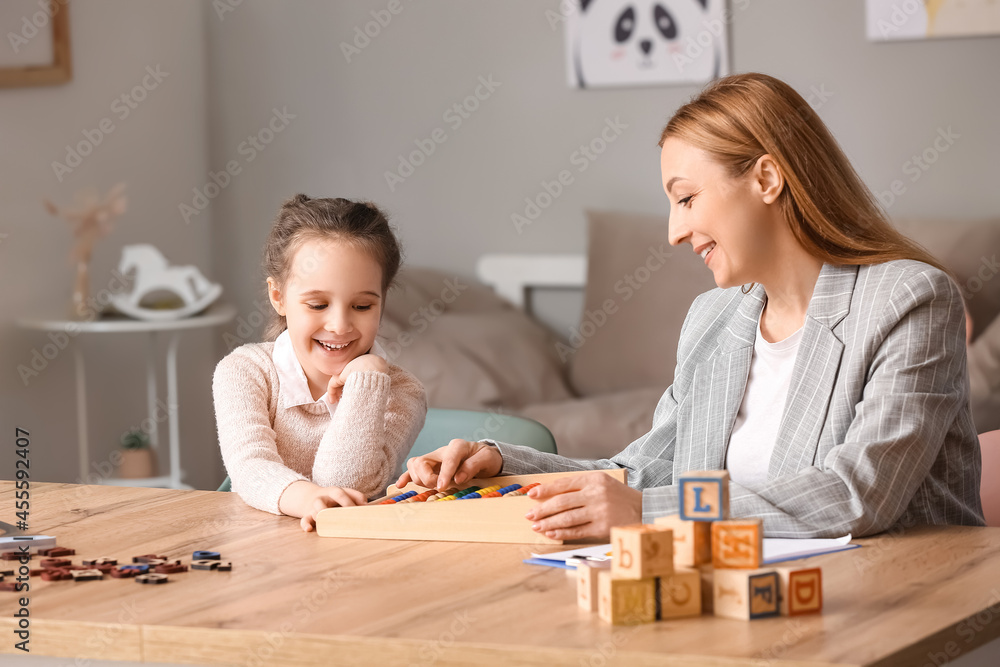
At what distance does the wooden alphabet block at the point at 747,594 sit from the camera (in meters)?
0.95

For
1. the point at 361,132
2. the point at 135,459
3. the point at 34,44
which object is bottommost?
the point at 135,459

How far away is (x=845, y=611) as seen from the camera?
98cm

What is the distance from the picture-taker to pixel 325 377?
1.68 meters

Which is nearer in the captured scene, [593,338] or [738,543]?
[738,543]

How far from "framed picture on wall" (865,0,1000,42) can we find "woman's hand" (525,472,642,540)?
99.0 inches

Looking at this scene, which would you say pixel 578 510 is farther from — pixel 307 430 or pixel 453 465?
pixel 307 430

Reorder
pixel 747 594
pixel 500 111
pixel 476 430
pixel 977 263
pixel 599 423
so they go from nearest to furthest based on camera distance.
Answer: pixel 747 594 → pixel 476 430 → pixel 977 263 → pixel 599 423 → pixel 500 111

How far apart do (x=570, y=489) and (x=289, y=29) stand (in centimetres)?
320

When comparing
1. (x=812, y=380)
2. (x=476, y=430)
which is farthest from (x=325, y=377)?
(x=812, y=380)

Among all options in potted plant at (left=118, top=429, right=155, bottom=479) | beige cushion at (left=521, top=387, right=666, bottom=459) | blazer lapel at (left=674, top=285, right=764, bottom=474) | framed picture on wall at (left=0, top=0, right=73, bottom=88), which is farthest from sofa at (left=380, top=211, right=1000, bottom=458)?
blazer lapel at (left=674, top=285, right=764, bottom=474)

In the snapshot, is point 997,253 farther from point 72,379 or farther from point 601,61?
point 72,379

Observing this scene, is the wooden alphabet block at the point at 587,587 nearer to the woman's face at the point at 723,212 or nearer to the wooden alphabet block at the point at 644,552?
the wooden alphabet block at the point at 644,552

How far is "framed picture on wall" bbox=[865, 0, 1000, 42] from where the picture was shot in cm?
323

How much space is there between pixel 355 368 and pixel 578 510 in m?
0.49
